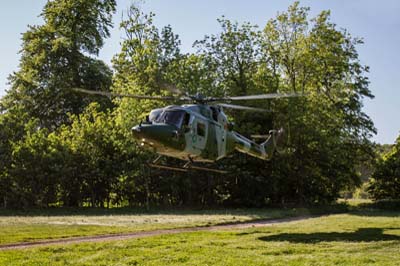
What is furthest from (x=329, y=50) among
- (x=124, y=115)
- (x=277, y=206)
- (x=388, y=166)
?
(x=124, y=115)

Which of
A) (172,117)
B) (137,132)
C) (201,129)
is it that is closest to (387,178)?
(201,129)

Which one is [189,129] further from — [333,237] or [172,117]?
[333,237]

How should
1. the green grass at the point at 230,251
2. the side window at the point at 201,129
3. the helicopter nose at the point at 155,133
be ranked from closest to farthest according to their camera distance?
the green grass at the point at 230,251
the helicopter nose at the point at 155,133
the side window at the point at 201,129

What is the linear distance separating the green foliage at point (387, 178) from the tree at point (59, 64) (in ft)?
74.8

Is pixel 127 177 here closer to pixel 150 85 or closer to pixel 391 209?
pixel 150 85

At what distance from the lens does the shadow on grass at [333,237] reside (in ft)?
40.9

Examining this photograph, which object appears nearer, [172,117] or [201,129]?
[172,117]

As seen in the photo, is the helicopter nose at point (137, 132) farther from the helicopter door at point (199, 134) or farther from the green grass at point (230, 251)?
the green grass at point (230, 251)

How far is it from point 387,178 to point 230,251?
25.7m

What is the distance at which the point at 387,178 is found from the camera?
33.1 meters

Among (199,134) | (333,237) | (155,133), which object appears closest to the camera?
(333,237)

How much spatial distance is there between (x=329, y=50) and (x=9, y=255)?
31.0m

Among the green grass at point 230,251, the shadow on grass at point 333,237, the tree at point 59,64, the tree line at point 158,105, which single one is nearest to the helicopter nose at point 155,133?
the green grass at point 230,251

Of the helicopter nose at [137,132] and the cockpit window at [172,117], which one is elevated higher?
the cockpit window at [172,117]
